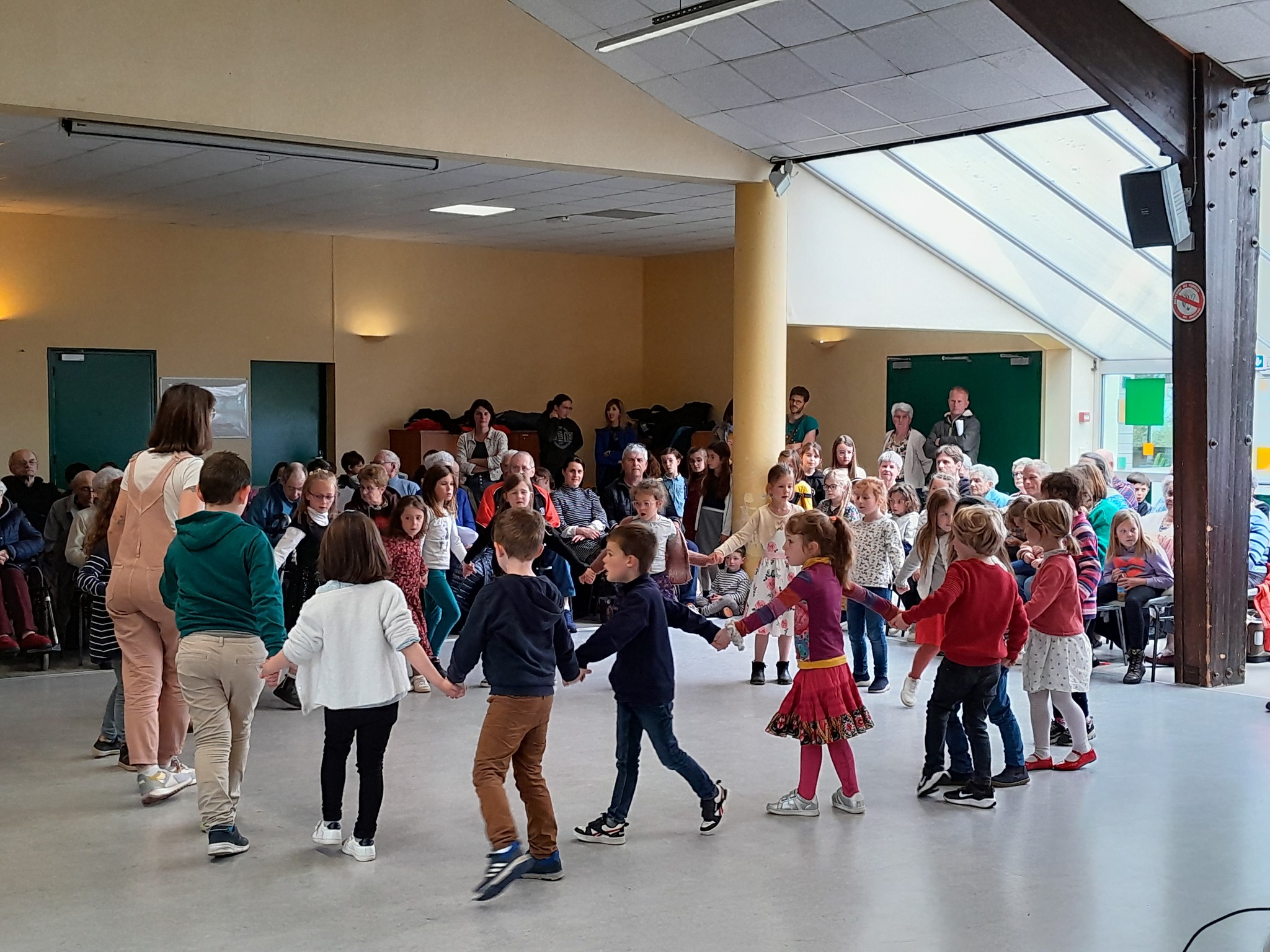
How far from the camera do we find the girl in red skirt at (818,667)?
5070mm

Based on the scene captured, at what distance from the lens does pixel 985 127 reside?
28.8ft

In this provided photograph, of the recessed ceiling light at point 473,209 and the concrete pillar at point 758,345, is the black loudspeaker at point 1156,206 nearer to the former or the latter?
the concrete pillar at point 758,345

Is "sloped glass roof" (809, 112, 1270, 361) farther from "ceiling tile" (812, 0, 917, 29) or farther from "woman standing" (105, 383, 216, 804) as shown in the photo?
"woman standing" (105, 383, 216, 804)

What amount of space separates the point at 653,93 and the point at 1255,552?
194 inches

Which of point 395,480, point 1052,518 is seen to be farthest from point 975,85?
point 395,480

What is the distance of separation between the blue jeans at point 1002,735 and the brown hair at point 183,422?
325 centimetres

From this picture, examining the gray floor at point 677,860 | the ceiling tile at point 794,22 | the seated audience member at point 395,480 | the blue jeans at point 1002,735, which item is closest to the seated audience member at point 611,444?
the seated audience member at point 395,480

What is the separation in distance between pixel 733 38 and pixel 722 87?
77cm

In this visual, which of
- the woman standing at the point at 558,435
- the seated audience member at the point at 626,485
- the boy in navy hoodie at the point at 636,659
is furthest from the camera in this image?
the woman standing at the point at 558,435

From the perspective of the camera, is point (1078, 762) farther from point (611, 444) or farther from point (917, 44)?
point (611, 444)

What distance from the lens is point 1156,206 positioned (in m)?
7.45

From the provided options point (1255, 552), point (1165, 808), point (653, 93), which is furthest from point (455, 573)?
point (1255, 552)

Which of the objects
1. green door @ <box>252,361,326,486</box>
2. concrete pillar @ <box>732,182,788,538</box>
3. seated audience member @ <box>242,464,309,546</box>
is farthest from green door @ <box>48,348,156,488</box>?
concrete pillar @ <box>732,182,788,538</box>

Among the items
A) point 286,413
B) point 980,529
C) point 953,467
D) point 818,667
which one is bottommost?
point 818,667
